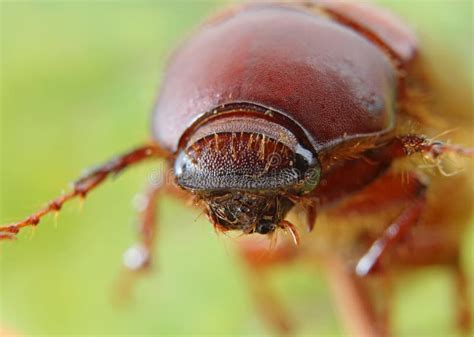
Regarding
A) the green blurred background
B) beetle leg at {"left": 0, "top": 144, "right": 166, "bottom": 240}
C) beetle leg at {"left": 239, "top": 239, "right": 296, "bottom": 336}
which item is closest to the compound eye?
beetle leg at {"left": 0, "top": 144, "right": 166, "bottom": 240}

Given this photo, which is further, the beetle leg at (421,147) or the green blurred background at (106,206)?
the green blurred background at (106,206)

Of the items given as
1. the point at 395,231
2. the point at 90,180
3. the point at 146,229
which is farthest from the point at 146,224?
the point at 395,231

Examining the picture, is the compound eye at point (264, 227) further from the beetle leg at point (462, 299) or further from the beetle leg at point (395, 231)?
the beetle leg at point (462, 299)

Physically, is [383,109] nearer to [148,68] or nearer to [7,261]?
[7,261]

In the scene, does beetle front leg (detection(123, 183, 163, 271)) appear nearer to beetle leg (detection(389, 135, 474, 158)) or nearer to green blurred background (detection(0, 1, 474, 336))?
green blurred background (detection(0, 1, 474, 336))

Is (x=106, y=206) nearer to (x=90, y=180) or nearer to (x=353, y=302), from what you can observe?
(x=353, y=302)

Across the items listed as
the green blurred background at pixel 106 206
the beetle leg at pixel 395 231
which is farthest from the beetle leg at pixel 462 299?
the beetle leg at pixel 395 231

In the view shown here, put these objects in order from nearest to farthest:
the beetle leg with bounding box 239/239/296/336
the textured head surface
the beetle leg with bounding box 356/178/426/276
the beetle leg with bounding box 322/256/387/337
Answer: the textured head surface → the beetle leg with bounding box 356/178/426/276 → the beetle leg with bounding box 322/256/387/337 → the beetle leg with bounding box 239/239/296/336
